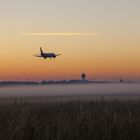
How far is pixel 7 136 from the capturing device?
53.6 feet

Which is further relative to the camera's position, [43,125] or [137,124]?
[137,124]

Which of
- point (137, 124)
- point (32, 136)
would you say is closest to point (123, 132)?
point (137, 124)

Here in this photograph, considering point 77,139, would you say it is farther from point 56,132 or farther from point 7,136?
point 7,136

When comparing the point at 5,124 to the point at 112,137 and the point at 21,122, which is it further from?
the point at 112,137

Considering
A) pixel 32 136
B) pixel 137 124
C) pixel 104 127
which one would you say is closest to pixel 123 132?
pixel 104 127

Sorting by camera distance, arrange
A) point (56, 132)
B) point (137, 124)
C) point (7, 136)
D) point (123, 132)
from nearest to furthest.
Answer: point (7, 136)
point (56, 132)
point (123, 132)
point (137, 124)

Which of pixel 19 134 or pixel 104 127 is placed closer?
pixel 19 134

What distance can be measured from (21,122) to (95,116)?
15.1ft

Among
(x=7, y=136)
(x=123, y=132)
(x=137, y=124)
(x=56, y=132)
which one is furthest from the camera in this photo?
(x=137, y=124)

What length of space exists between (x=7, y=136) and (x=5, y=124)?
183 cm

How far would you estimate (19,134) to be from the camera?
54.2 feet

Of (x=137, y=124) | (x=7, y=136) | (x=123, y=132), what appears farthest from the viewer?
(x=137, y=124)

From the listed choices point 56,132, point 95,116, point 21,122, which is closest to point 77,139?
point 56,132

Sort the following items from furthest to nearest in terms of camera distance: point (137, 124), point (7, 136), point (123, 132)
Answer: point (137, 124) → point (123, 132) → point (7, 136)
